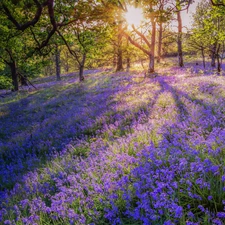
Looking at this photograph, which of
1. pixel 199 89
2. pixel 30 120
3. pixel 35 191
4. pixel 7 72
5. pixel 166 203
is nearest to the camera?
pixel 166 203

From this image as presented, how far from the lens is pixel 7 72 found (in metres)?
30.6

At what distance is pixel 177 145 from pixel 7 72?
32.5 meters

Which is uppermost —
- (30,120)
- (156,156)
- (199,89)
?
(199,89)

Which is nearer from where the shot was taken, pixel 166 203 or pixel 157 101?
pixel 166 203

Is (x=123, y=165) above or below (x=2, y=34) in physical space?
below

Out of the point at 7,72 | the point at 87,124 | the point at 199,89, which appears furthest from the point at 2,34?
the point at 7,72

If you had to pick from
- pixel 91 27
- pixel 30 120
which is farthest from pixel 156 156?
pixel 91 27

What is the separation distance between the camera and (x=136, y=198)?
247 cm

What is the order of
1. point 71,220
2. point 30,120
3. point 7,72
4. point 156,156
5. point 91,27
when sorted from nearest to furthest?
point 71,220, point 156,156, point 30,120, point 91,27, point 7,72

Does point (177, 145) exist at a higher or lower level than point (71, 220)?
higher

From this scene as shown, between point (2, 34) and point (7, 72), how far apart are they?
2165cm

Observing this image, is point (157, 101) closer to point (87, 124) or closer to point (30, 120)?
point (87, 124)

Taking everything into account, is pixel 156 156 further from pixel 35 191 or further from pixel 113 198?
pixel 35 191

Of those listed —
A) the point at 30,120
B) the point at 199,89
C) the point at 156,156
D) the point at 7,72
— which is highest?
the point at 7,72
